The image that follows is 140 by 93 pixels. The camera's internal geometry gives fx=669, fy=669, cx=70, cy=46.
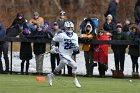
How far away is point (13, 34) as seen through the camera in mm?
26047

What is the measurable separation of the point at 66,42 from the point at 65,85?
1.31 m

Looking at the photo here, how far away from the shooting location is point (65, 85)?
20312mm

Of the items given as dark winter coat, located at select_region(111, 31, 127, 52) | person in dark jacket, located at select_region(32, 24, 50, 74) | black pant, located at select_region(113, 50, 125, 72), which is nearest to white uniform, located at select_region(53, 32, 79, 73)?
black pant, located at select_region(113, 50, 125, 72)

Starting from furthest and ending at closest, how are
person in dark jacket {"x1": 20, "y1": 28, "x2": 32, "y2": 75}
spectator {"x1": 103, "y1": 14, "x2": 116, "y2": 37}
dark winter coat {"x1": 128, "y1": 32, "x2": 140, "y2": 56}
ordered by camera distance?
person in dark jacket {"x1": 20, "y1": 28, "x2": 32, "y2": 75} < spectator {"x1": 103, "y1": 14, "x2": 116, "y2": 37} < dark winter coat {"x1": 128, "y1": 32, "x2": 140, "y2": 56}

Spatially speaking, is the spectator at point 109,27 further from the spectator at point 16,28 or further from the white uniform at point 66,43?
the white uniform at point 66,43

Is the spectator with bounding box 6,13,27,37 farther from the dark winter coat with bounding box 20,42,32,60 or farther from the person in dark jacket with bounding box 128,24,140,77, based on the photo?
the person in dark jacket with bounding box 128,24,140,77

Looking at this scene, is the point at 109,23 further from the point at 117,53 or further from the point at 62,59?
the point at 62,59

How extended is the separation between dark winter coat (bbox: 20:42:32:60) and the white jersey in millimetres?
4795

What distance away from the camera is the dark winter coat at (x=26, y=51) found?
24953mm

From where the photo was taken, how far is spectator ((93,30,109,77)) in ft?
79.0

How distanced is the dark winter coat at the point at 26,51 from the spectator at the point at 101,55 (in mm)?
2513

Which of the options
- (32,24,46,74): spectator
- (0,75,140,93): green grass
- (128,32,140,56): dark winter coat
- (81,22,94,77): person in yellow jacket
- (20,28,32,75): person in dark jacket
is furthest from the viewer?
(20,28,32,75): person in dark jacket

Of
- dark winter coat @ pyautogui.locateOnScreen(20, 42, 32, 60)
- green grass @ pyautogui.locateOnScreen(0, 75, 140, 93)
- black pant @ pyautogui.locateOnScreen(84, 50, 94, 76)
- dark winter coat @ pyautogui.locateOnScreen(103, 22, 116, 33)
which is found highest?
dark winter coat @ pyautogui.locateOnScreen(103, 22, 116, 33)

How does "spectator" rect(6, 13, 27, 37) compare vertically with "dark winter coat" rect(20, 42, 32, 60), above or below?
above
